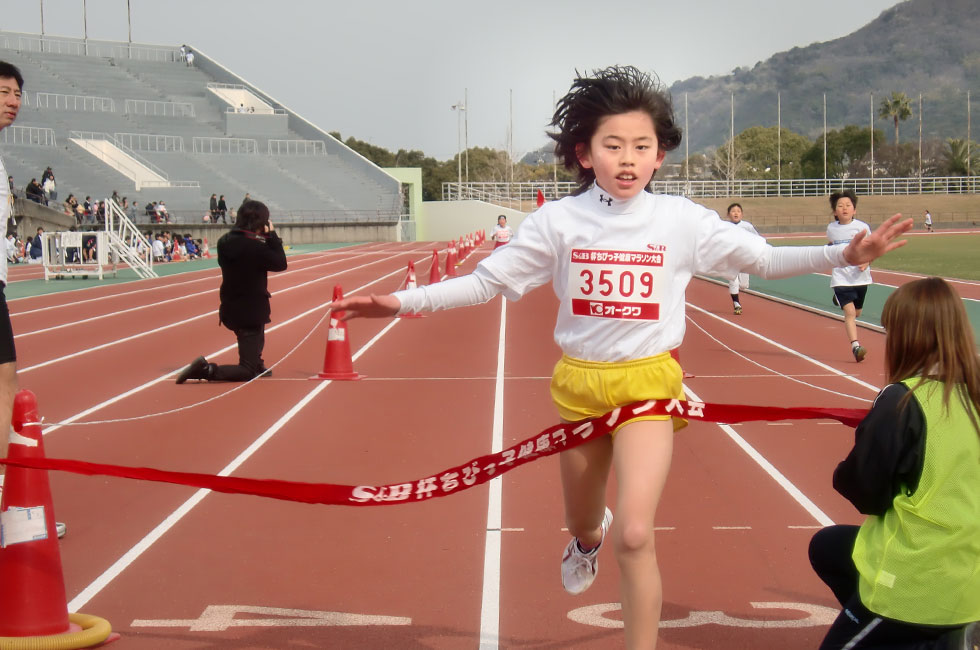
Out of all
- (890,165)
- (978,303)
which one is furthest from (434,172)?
(978,303)

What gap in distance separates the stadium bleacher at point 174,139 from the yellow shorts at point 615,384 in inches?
2186

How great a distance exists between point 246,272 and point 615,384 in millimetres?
8209

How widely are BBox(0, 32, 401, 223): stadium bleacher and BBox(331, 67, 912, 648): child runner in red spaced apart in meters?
55.3

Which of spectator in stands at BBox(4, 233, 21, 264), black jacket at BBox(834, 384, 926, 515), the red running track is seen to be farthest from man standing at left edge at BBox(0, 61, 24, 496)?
spectator in stands at BBox(4, 233, 21, 264)

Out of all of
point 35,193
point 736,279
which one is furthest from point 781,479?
point 35,193

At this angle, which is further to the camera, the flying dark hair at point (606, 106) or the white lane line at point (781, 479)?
the white lane line at point (781, 479)

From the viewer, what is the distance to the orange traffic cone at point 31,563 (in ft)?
14.0

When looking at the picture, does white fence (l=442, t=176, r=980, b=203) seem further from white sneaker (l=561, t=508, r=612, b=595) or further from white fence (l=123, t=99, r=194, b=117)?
white sneaker (l=561, t=508, r=612, b=595)

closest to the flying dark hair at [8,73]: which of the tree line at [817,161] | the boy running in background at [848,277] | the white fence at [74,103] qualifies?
the boy running in background at [848,277]

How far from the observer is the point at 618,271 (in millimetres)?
3961

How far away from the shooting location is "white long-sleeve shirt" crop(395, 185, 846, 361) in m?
3.92

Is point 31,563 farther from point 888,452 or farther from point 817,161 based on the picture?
point 817,161

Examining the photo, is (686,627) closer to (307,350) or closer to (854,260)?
(854,260)

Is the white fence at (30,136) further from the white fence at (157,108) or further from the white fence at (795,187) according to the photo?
the white fence at (795,187)
